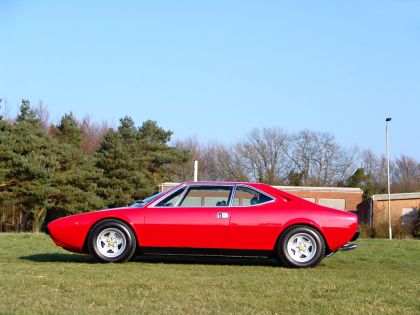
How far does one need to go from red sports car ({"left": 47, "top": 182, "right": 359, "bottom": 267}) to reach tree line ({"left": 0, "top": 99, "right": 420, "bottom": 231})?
35.8 m

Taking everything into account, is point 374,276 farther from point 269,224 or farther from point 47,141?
point 47,141

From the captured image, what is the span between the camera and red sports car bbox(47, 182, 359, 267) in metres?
8.72

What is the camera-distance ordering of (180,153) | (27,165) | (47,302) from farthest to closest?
(180,153) < (27,165) < (47,302)

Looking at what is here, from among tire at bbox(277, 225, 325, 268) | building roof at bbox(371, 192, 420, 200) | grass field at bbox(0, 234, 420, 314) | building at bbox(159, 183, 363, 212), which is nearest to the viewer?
grass field at bbox(0, 234, 420, 314)

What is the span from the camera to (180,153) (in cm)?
5688

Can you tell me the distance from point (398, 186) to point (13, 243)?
61.8 meters

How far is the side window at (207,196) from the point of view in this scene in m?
9.02

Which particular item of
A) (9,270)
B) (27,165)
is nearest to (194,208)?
(9,270)

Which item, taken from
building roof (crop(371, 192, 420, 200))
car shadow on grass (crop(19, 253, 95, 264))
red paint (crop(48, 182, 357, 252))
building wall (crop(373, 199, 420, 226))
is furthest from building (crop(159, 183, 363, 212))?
red paint (crop(48, 182, 357, 252))

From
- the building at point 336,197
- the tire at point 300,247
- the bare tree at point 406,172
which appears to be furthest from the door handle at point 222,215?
the bare tree at point 406,172

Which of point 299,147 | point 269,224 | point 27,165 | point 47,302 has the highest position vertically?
point 299,147

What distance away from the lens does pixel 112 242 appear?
349 inches

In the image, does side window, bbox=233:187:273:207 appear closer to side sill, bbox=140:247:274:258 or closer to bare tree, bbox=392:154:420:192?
side sill, bbox=140:247:274:258

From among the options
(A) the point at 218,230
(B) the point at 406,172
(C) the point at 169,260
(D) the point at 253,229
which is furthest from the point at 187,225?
(B) the point at 406,172
